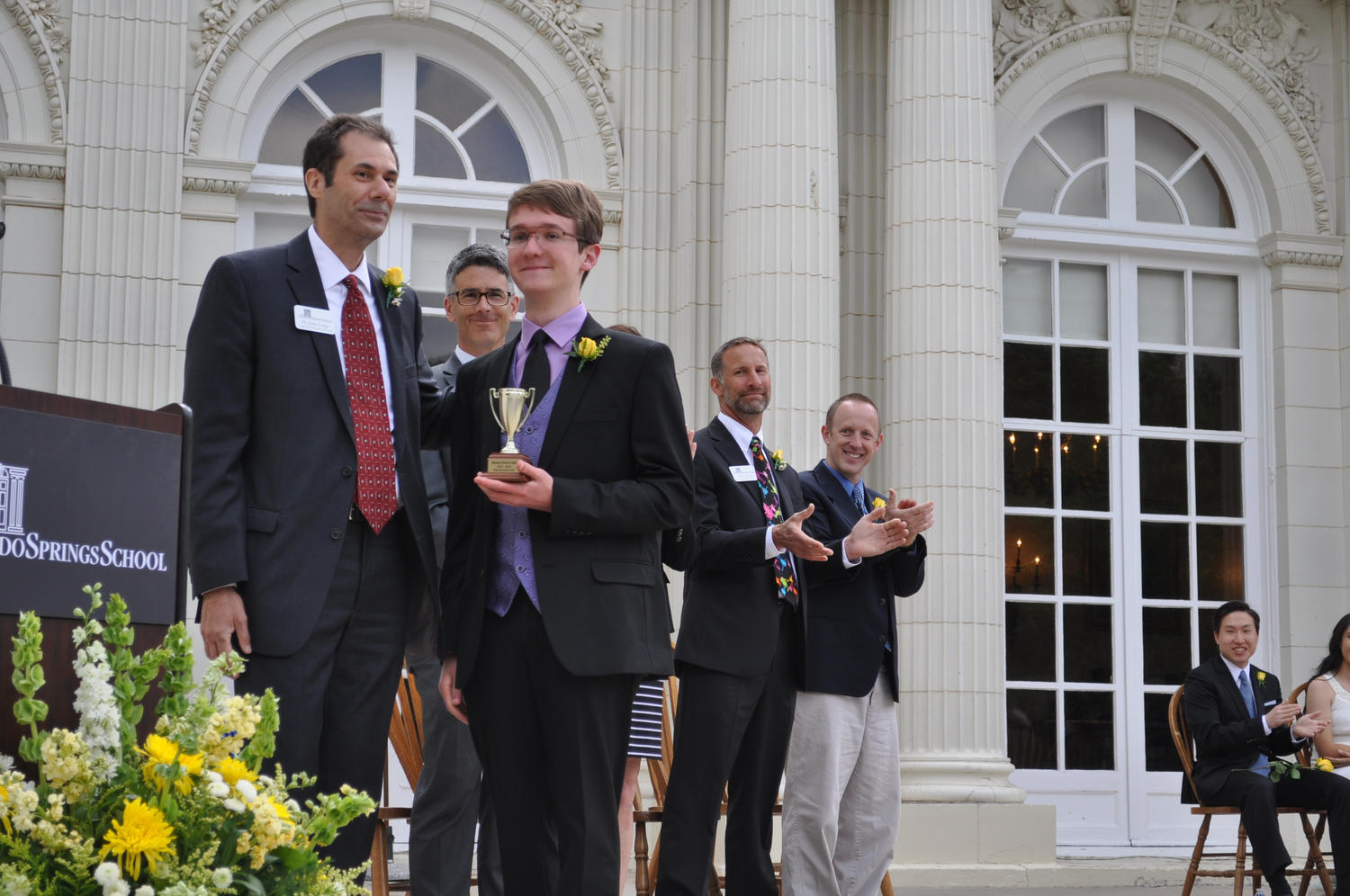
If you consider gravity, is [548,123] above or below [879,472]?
above

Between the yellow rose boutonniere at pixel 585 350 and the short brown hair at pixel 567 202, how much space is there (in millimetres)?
199

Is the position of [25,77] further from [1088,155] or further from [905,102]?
[1088,155]

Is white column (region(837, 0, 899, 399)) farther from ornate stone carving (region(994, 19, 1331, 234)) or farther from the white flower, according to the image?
the white flower

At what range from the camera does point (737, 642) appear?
14.8 feet

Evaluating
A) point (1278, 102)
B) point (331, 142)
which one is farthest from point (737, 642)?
point (1278, 102)

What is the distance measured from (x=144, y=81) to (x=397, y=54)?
52.9 inches

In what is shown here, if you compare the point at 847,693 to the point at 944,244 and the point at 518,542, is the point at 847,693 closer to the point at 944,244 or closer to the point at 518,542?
the point at 518,542

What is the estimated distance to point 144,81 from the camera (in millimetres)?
7855

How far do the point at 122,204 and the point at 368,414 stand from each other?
5350mm

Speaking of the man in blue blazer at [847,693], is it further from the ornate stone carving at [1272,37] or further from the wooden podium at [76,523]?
the ornate stone carving at [1272,37]

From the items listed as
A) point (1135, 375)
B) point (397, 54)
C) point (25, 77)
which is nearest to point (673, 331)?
point (397, 54)

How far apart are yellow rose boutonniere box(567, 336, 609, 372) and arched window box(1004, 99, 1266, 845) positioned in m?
6.37

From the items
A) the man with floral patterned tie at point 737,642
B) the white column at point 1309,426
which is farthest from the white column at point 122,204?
the white column at point 1309,426

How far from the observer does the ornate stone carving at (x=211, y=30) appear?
26.3 ft
